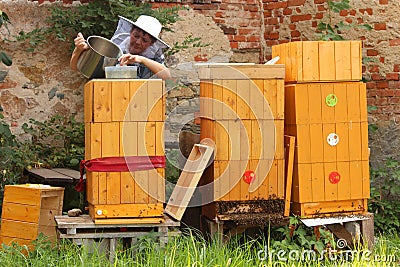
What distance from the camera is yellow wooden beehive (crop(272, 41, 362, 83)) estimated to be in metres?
5.39

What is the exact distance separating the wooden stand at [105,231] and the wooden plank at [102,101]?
73 centimetres

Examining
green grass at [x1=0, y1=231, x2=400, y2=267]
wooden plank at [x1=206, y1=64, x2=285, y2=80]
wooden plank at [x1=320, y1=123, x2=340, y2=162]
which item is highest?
wooden plank at [x1=206, y1=64, x2=285, y2=80]

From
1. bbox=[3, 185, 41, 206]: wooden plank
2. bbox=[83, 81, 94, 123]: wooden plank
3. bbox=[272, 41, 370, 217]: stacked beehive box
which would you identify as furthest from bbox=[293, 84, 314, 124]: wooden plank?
bbox=[3, 185, 41, 206]: wooden plank

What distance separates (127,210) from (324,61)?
1.88 metres

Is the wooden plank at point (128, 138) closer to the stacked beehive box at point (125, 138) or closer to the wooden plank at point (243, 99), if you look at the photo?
the stacked beehive box at point (125, 138)

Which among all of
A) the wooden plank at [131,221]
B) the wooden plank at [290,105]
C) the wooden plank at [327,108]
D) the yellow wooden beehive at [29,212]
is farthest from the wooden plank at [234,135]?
the yellow wooden beehive at [29,212]

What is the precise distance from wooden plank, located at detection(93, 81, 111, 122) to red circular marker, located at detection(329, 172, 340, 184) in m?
1.78

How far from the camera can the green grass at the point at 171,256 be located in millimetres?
4668

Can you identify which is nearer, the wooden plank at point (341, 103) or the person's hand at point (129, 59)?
the person's hand at point (129, 59)

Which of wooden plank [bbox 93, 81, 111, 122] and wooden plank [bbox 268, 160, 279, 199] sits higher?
wooden plank [bbox 93, 81, 111, 122]

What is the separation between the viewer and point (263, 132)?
5.36 metres

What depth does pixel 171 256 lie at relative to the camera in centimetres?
468

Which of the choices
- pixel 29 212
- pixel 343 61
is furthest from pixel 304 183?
pixel 29 212

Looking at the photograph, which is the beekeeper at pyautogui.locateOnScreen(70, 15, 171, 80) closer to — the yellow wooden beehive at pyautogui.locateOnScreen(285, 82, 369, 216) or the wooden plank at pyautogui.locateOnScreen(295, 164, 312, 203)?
the yellow wooden beehive at pyautogui.locateOnScreen(285, 82, 369, 216)
